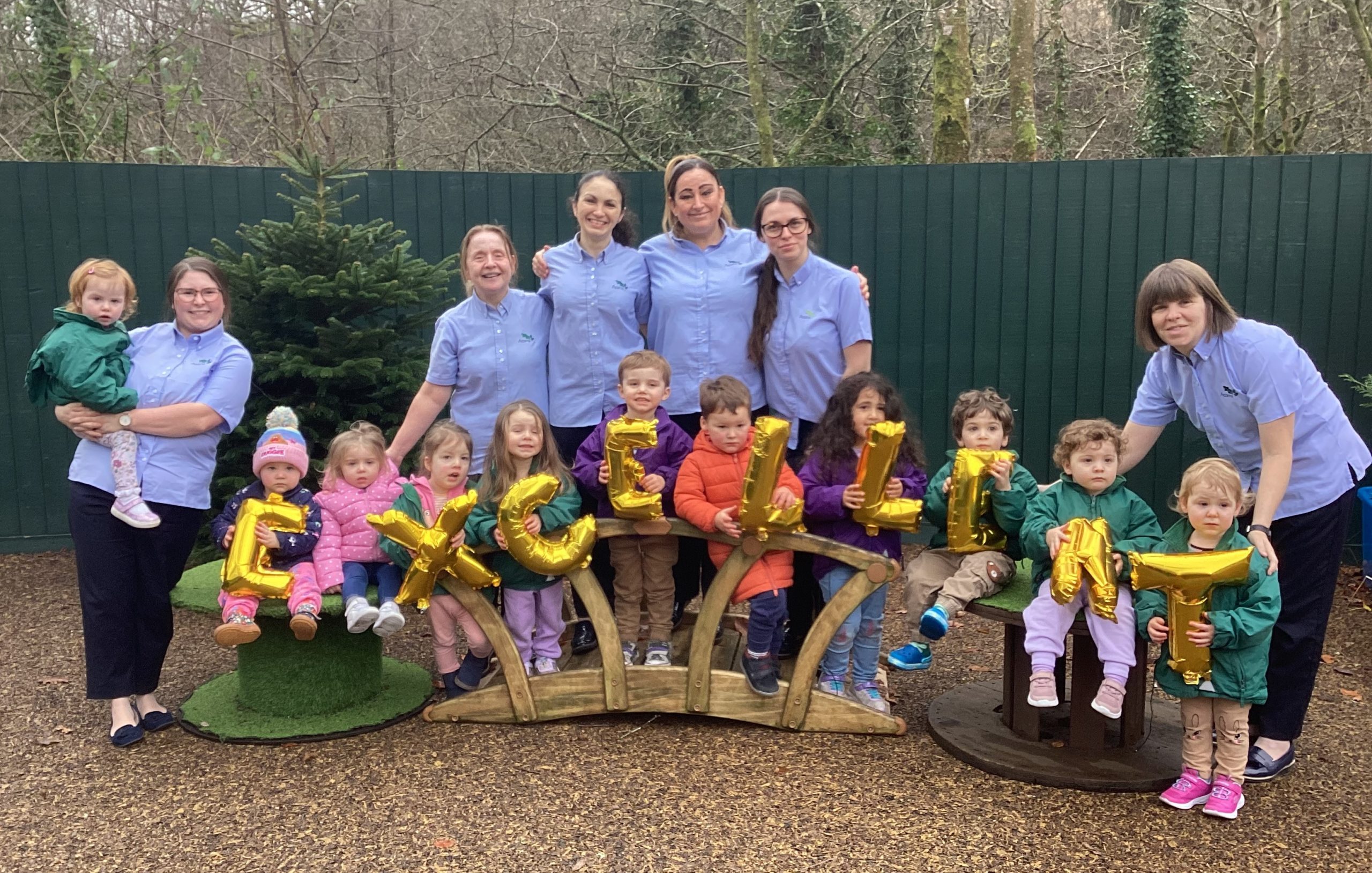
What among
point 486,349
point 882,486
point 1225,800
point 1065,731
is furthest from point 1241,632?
point 486,349

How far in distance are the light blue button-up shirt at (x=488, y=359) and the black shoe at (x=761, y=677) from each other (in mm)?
1277

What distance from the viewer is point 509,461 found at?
12.8 ft

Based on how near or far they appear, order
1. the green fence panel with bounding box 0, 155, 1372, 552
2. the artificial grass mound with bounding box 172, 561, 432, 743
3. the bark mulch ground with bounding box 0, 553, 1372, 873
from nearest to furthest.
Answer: the bark mulch ground with bounding box 0, 553, 1372, 873, the artificial grass mound with bounding box 172, 561, 432, 743, the green fence panel with bounding box 0, 155, 1372, 552

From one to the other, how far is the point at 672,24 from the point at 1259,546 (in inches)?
436

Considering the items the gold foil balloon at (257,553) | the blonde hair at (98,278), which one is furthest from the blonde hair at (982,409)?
the blonde hair at (98,278)

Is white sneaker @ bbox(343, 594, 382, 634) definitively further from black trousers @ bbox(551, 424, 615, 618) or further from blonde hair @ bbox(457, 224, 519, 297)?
blonde hair @ bbox(457, 224, 519, 297)

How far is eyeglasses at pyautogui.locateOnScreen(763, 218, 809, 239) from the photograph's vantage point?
3.96m

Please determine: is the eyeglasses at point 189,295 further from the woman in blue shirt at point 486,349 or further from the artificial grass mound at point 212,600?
the artificial grass mound at point 212,600

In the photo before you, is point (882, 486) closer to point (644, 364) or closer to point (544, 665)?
point (644, 364)

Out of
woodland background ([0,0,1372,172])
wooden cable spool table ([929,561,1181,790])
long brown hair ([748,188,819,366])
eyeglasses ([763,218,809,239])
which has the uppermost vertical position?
woodland background ([0,0,1372,172])

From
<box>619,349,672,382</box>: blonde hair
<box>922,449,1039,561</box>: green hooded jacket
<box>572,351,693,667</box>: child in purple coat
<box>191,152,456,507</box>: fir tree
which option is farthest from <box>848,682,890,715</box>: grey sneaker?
<box>191,152,456,507</box>: fir tree

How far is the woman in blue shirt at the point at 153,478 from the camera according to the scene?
376 centimetres

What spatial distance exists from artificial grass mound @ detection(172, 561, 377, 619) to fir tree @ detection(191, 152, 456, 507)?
125 centimetres

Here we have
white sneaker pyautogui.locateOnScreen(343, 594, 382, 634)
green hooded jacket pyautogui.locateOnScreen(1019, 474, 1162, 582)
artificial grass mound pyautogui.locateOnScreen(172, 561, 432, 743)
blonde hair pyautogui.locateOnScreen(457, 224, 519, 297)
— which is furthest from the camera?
blonde hair pyautogui.locateOnScreen(457, 224, 519, 297)
